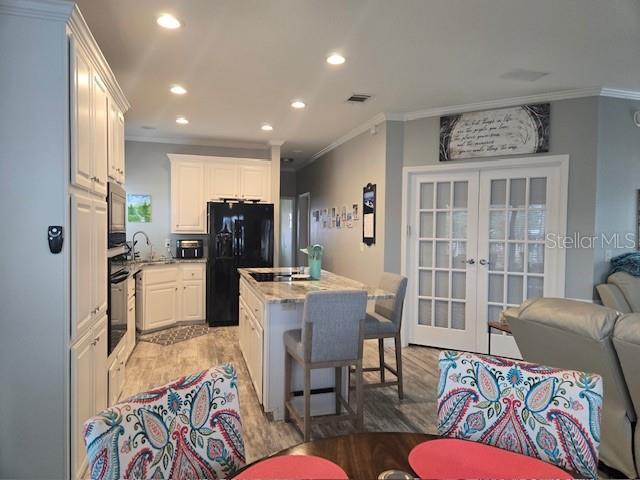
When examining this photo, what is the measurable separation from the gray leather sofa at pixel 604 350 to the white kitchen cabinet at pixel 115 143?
2.79 m

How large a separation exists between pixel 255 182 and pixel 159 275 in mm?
1907

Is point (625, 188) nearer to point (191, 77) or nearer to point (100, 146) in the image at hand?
point (191, 77)

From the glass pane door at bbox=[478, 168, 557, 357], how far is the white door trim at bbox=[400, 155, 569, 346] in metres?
0.11

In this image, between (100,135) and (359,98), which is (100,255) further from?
(359,98)

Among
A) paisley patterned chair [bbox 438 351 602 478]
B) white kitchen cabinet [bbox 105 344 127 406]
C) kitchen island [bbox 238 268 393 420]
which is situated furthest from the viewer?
kitchen island [bbox 238 268 393 420]

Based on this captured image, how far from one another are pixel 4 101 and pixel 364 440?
2050mm

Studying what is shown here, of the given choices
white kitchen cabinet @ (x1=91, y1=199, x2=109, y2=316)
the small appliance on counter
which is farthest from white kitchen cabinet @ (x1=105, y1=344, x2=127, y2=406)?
the small appliance on counter

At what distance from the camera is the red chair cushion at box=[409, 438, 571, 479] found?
1.02 m

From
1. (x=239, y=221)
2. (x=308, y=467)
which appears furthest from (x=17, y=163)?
(x=239, y=221)

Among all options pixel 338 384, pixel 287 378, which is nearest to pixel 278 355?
pixel 287 378

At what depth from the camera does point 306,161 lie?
8109 millimetres

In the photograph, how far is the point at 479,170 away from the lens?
14.7ft

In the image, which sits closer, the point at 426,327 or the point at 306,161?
the point at 426,327

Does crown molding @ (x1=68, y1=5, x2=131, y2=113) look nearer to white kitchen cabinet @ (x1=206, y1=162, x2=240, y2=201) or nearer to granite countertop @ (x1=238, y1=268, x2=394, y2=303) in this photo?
granite countertop @ (x1=238, y1=268, x2=394, y2=303)
